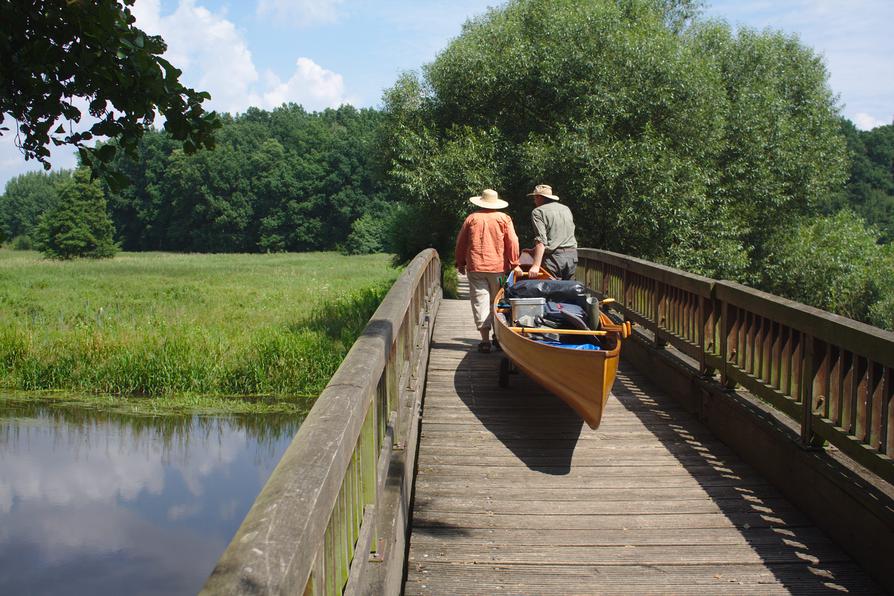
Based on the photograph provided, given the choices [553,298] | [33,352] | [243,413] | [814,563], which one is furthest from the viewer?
[33,352]

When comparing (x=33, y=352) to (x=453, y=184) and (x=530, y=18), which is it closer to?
(x=453, y=184)

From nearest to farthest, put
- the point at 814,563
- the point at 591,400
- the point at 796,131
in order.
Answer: the point at 814,563, the point at 591,400, the point at 796,131

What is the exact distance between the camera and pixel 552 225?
9.18 m

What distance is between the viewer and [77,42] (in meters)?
5.07

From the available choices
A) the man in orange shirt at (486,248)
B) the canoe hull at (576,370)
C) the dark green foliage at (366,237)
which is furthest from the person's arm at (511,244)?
the dark green foliage at (366,237)

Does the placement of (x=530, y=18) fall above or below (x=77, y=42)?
above

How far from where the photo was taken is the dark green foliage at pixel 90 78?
473 cm

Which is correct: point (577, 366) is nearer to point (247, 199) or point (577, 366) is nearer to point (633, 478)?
point (633, 478)

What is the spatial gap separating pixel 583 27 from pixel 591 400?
1967 cm

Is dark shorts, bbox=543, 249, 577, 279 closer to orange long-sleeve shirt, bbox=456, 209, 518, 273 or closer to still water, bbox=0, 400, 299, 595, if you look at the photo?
orange long-sleeve shirt, bbox=456, 209, 518, 273

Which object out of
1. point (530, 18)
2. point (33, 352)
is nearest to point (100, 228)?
point (530, 18)

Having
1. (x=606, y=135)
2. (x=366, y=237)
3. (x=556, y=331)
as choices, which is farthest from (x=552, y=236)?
(x=366, y=237)

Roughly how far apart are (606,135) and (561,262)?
14.1 meters

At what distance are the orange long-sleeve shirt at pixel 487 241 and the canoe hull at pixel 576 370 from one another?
2125mm
